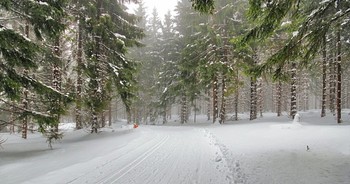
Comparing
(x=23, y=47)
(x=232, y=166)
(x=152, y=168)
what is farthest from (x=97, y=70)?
(x=232, y=166)

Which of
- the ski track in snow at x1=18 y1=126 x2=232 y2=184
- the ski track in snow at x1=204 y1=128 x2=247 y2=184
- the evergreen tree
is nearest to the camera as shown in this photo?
the ski track in snow at x1=204 y1=128 x2=247 y2=184

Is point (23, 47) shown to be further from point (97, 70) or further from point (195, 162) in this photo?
point (97, 70)

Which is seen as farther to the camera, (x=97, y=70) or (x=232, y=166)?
(x=97, y=70)

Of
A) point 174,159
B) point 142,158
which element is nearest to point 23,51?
point 142,158

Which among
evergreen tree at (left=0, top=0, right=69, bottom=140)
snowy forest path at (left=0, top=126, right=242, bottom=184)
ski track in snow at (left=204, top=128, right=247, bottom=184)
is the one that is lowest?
snowy forest path at (left=0, top=126, right=242, bottom=184)

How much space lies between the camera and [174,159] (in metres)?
10.2

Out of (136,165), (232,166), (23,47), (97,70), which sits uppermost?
(97,70)

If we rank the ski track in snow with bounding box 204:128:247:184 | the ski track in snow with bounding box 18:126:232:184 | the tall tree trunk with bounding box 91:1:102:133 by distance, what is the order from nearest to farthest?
the ski track in snow with bounding box 204:128:247:184 → the ski track in snow with bounding box 18:126:232:184 → the tall tree trunk with bounding box 91:1:102:133

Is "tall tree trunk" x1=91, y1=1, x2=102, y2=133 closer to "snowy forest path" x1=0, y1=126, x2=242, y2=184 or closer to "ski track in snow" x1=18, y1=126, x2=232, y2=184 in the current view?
"snowy forest path" x1=0, y1=126, x2=242, y2=184

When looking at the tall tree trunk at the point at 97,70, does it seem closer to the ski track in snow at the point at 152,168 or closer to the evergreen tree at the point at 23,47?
the ski track in snow at the point at 152,168

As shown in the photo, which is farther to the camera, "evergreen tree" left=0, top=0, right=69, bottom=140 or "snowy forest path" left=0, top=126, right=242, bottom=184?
"evergreen tree" left=0, top=0, right=69, bottom=140

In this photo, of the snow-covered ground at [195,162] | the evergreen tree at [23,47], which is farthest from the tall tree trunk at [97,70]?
the evergreen tree at [23,47]

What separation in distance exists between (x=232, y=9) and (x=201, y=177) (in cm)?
1788

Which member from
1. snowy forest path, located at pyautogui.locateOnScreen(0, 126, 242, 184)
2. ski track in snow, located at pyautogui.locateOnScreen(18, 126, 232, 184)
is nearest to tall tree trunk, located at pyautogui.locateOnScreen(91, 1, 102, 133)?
snowy forest path, located at pyautogui.locateOnScreen(0, 126, 242, 184)
